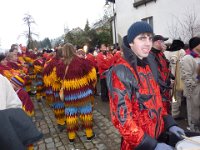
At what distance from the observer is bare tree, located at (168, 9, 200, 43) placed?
11.5 metres

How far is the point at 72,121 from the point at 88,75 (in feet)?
3.52

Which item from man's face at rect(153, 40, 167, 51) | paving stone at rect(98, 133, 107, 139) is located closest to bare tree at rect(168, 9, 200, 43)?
man's face at rect(153, 40, 167, 51)

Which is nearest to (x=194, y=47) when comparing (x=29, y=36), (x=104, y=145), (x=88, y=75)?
(x=88, y=75)

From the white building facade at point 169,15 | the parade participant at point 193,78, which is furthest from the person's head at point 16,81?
the white building facade at point 169,15

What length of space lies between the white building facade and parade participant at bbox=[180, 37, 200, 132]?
446cm

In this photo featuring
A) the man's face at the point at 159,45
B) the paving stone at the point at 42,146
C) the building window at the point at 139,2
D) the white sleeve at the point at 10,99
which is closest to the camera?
the white sleeve at the point at 10,99

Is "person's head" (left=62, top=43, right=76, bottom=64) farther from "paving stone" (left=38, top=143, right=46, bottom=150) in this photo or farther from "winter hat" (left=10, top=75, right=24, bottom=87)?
"paving stone" (left=38, top=143, right=46, bottom=150)

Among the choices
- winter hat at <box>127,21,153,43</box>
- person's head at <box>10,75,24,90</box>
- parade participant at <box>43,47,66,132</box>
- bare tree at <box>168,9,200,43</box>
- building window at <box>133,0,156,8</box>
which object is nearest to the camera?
winter hat at <box>127,21,153,43</box>

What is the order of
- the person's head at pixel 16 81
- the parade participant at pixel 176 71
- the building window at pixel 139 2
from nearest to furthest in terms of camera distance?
1. the person's head at pixel 16 81
2. the parade participant at pixel 176 71
3. the building window at pixel 139 2

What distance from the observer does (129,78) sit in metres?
2.68

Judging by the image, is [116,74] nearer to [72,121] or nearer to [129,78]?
[129,78]

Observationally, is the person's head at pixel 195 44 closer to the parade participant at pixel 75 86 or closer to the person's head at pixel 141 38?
the parade participant at pixel 75 86

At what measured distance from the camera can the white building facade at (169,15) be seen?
11609 mm

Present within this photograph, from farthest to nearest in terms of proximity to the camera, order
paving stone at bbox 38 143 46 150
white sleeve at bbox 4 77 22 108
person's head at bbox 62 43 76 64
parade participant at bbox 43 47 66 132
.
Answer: parade participant at bbox 43 47 66 132 < paving stone at bbox 38 143 46 150 < person's head at bbox 62 43 76 64 < white sleeve at bbox 4 77 22 108
